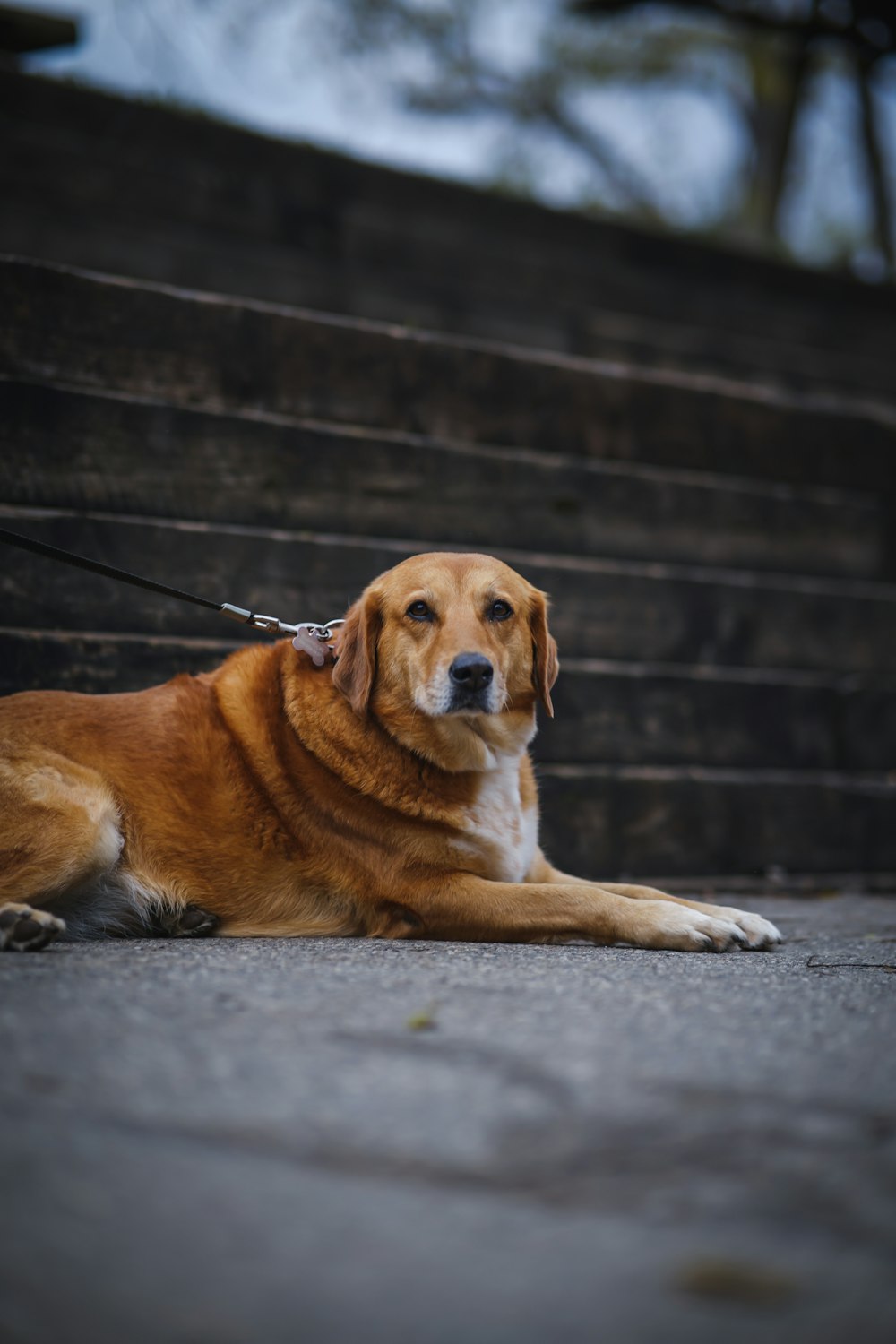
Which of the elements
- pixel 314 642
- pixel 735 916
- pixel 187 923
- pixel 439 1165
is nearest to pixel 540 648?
pixel 314 642

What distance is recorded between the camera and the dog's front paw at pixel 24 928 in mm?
2633

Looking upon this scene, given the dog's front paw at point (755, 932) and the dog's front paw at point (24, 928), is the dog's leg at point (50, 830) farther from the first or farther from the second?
the dog's front paw at point (755, 932)

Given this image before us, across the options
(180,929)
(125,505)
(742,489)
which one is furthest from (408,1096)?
(742,489)

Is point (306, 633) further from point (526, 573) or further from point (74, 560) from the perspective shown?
point (526, 573)

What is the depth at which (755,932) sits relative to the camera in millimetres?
3176

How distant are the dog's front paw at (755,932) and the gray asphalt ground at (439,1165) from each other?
0.89 meters

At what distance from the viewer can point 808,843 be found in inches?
206

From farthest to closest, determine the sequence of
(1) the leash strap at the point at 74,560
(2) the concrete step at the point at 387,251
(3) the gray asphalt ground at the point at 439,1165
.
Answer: (2) the concrete step at the point at 387,251 < (1) the leash strap at the point at 74,560 < (3) the gray asphalt ground at the point at 439,1165

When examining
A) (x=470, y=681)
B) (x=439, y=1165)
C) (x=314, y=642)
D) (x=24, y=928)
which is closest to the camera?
(x=439, y=1165)

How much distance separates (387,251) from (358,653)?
4.54 m

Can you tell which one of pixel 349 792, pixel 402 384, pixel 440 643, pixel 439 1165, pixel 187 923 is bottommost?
pixel 187 923

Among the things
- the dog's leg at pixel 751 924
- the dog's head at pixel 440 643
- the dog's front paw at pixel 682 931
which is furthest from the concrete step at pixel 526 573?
the dog's front paw at pixel 682 931

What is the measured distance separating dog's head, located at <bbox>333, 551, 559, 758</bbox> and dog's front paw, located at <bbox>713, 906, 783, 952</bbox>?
2.90 ft

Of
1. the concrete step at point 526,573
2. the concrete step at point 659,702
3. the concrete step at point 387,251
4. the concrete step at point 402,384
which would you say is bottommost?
the concrete step at point 659,702
